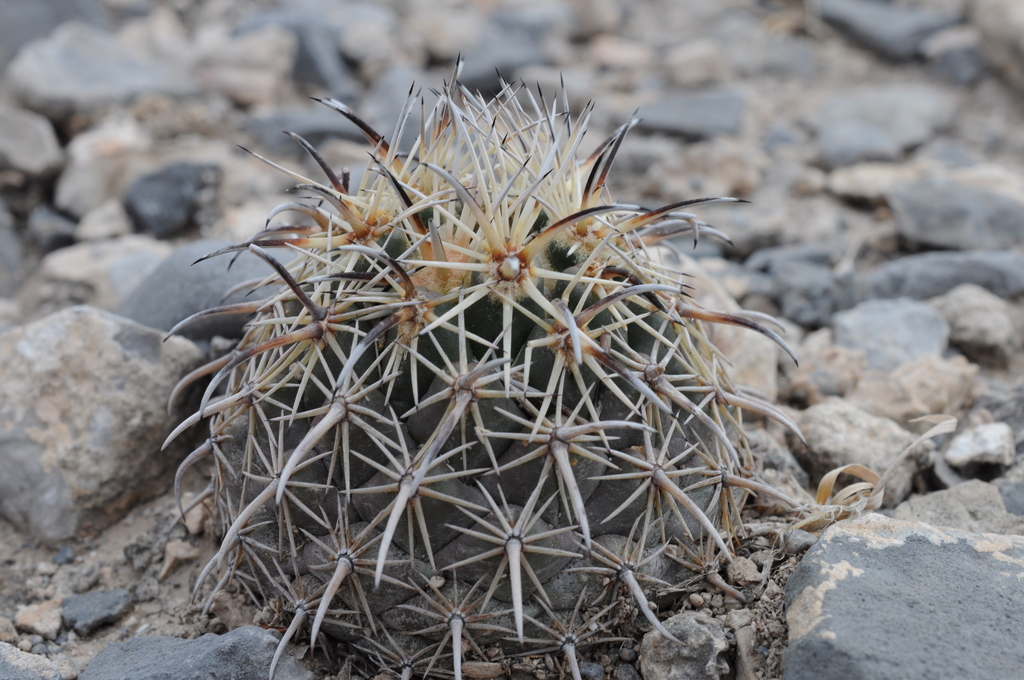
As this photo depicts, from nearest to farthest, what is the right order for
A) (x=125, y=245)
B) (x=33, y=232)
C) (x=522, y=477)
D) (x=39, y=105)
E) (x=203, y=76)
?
(x=522, y=477) → (x=125, y=245) → (x=33, y=232) → (x=39, y=105) → (x=203, y=76)

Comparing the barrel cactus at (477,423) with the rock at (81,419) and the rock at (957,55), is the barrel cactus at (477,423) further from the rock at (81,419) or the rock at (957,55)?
the rock at (957,55)

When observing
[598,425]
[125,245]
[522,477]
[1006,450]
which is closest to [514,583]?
→ [522,477]

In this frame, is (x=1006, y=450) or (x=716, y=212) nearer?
(x=1006, y=450)

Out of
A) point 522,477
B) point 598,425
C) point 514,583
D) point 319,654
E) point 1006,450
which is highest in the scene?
point 598,425

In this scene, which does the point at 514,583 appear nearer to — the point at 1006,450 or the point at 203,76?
the point at 1006,450

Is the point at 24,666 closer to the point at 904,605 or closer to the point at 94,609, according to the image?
the point at 94,609

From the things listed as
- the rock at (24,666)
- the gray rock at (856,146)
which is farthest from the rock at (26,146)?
the gray rock at (856,146)

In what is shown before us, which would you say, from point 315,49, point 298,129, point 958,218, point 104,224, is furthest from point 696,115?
point 104,224
